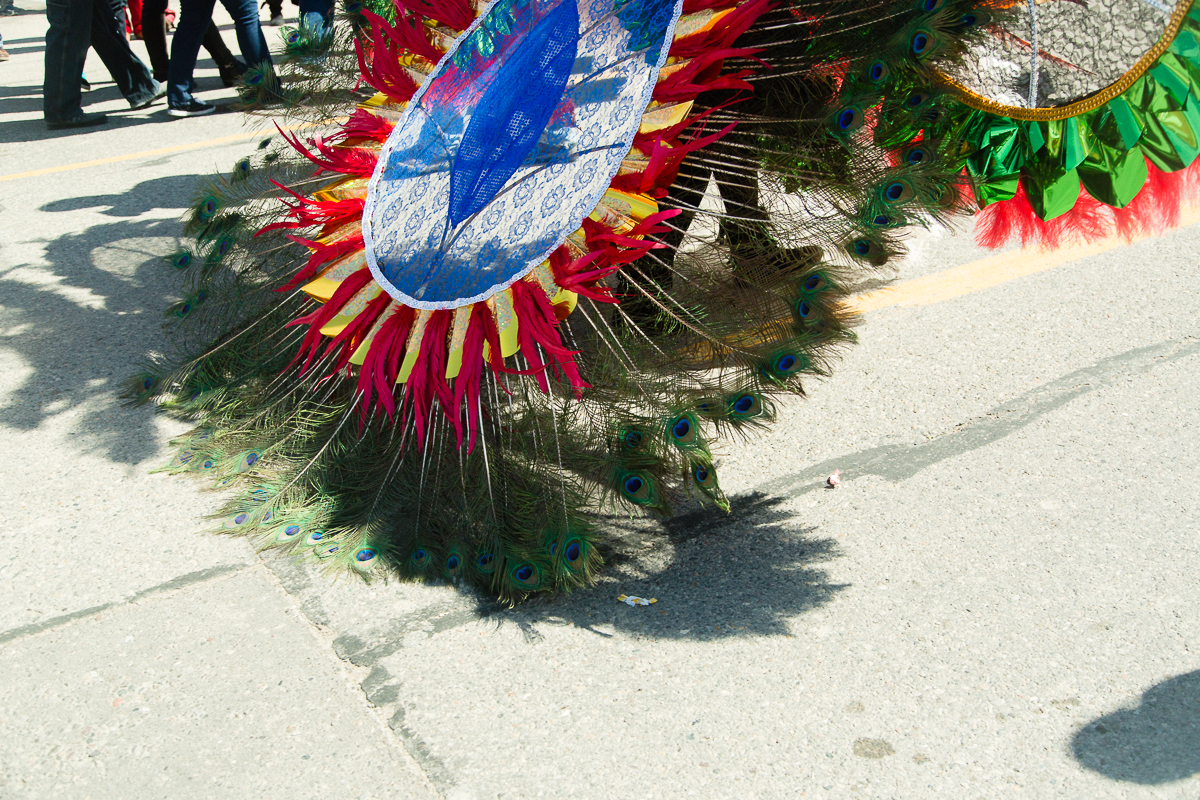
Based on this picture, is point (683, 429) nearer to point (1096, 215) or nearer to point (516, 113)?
point (516, 113)

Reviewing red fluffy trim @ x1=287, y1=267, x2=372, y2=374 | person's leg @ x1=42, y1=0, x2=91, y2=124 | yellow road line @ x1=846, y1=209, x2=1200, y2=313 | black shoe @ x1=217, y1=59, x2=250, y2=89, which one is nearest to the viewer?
red fluffy trim @ x1=287, y1=267, x2=372, y2=374

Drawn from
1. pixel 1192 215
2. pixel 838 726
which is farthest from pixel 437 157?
pixel 1192 215

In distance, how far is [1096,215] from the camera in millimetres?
3029

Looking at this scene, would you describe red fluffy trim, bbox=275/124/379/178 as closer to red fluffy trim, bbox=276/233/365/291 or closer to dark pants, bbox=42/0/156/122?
red fluffy trim, bbox=276/233/365/291

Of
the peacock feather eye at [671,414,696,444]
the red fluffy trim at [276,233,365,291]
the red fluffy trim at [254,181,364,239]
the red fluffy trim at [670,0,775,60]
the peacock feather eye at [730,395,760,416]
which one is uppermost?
the red fluffy trim at [670,0,775,60]

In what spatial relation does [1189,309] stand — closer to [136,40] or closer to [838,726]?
[838,726]

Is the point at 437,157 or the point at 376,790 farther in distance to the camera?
the point at 437,157

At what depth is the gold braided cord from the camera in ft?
8.28

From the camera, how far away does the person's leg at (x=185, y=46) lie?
6.95 meters

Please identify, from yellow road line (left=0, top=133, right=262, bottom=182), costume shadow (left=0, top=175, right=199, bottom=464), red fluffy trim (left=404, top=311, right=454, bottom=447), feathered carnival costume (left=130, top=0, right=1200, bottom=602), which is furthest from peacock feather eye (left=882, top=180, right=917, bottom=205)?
yellow road line (left=0, top=133, right=262, bottom=182)

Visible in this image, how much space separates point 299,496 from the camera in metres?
2.96

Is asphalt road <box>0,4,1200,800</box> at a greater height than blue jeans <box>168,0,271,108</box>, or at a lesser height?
lesser

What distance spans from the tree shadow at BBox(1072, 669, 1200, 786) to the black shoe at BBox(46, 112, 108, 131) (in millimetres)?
7854

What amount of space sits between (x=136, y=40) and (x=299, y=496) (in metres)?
10.7
